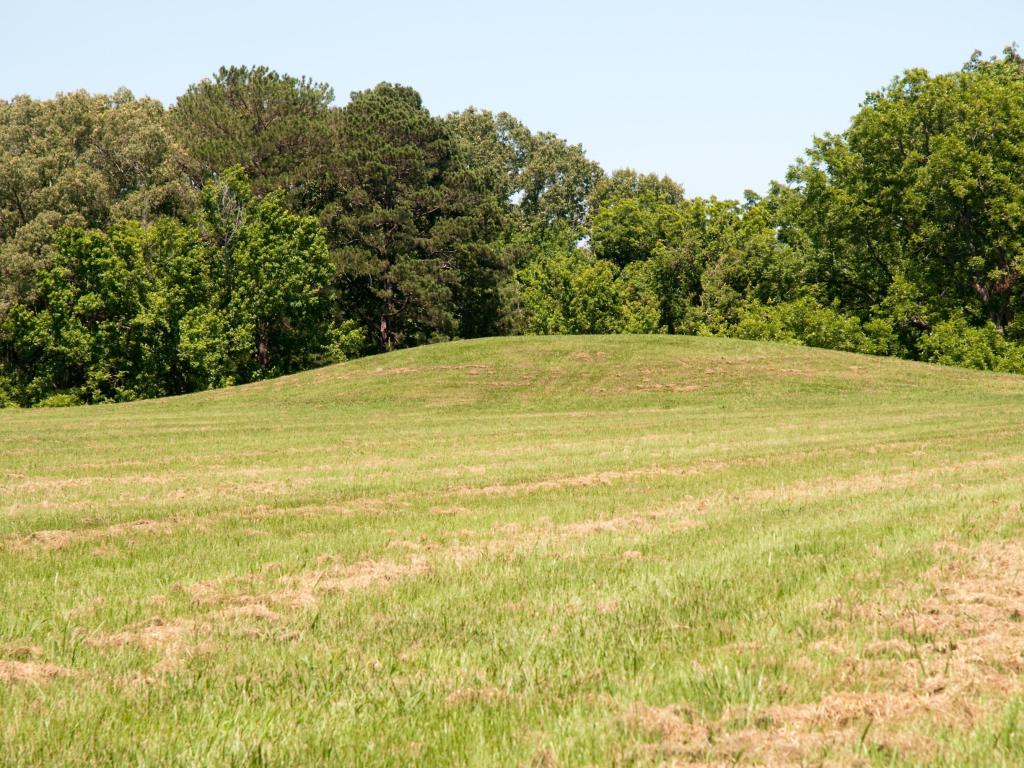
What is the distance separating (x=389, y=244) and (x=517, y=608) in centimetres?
5837

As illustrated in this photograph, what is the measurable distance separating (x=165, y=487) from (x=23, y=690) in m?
8.96

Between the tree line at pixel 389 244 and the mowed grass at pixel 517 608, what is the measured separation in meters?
38.5

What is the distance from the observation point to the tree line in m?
53.1

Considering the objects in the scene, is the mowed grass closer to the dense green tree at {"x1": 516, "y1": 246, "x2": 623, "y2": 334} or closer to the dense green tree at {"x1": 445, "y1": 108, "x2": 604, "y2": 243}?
the dense green tree at {"x1": 516, "y1": 246, "x2": 623, "y2": 334}

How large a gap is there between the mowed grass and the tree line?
1517 inches

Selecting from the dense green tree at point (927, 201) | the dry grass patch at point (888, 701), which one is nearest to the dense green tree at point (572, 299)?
the dense green tree at point (927, 201)

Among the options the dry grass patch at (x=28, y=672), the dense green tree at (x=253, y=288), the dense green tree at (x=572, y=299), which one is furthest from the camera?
the dense green tree at (x=572, y=299)

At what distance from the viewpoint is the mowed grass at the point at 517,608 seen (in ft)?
14.2

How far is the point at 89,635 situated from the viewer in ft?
20.1

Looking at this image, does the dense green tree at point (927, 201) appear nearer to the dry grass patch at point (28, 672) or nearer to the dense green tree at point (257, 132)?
the dense green tree at point (257, 132)

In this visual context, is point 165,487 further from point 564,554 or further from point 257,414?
point 257,414

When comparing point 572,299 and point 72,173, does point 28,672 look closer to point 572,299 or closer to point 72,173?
point 72,173

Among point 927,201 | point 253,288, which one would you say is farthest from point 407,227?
point 927,201

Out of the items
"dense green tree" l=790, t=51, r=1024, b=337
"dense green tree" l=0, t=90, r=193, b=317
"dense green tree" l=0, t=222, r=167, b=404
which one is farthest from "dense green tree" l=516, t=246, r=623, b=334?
"dense green tree" l=0, t=222, r=167, b=404
